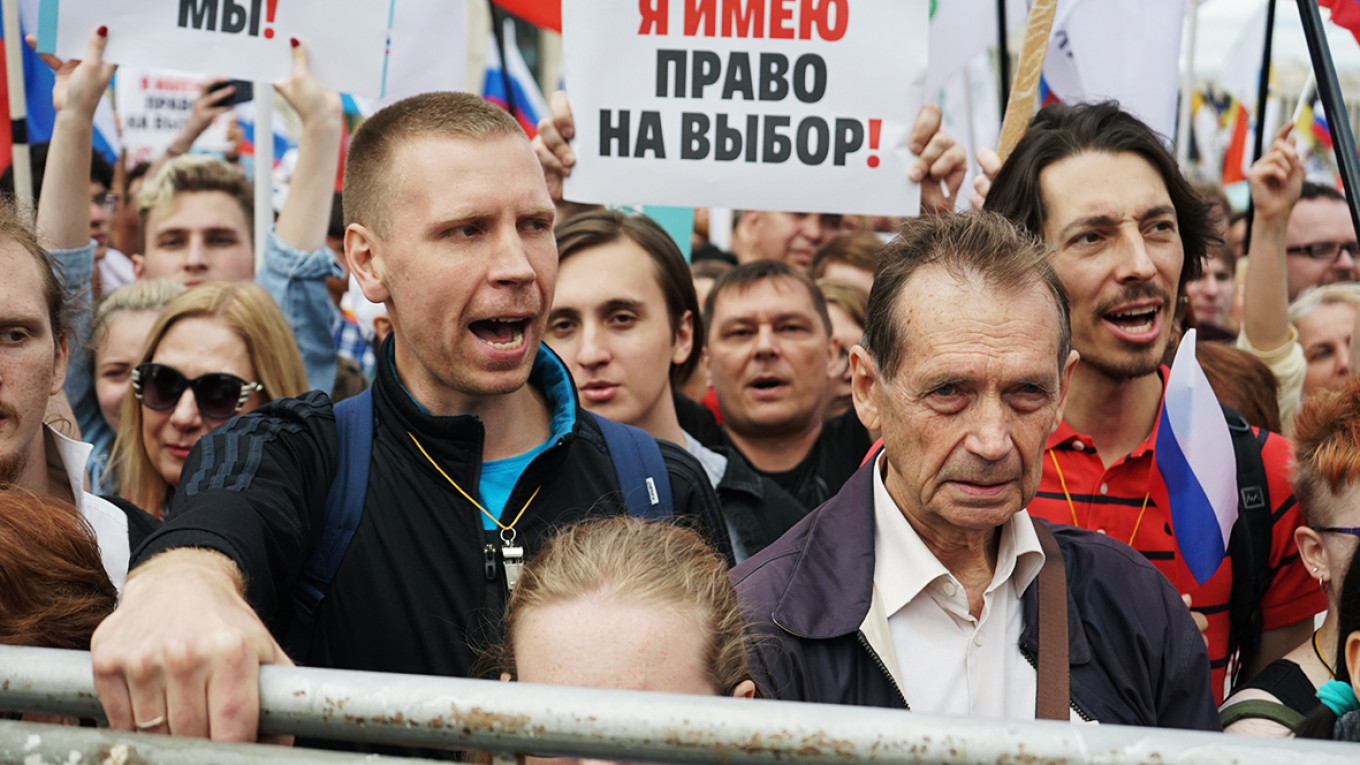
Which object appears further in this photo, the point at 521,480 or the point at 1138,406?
the point at 1138,406

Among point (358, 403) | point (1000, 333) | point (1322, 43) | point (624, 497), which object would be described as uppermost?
point (1322, 43)

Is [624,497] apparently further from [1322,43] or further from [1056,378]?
[1322,43]

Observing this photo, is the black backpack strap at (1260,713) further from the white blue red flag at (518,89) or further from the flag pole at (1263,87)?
the white blue red flag at (518,89)

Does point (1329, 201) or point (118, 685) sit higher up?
point (1329, 201)

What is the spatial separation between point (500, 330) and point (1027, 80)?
1814 millimetres

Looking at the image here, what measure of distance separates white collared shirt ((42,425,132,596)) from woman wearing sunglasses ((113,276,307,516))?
98 centimetres

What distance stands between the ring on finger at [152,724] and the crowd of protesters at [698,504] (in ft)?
0.04

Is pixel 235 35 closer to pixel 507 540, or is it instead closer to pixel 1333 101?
pixel 507 540

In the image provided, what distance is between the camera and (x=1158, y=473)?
2863 mm

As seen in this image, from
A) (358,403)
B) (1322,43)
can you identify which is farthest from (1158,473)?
(358,403)

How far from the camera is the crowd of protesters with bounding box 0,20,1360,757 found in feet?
6.14

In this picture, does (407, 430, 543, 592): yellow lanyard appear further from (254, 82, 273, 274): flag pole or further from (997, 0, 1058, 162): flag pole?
(254, 82, 273, 274): flag pole

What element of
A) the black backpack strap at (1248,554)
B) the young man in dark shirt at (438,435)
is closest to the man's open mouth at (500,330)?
the young man in dark shirt at (438,435)

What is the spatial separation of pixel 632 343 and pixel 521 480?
1561 millimetres
